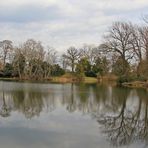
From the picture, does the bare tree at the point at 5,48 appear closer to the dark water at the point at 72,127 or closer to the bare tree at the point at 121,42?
the bare tree at the point at 121,42

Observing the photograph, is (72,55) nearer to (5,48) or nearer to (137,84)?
(5,48)

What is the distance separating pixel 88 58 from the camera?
228 feet

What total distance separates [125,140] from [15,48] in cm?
5409

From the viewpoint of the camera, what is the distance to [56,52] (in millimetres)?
69062

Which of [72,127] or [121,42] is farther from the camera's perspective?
[121,42]

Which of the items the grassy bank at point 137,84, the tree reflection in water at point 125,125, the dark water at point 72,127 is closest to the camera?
the dark water at point 72,127

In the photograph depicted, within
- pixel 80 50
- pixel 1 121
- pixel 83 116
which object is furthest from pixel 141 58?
pixel 1 121

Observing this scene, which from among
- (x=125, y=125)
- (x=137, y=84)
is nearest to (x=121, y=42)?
(x=137, y=84)

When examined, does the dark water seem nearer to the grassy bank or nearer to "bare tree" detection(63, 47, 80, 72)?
the grassy bank

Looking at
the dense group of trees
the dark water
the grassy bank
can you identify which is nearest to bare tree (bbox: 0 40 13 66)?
the dense group of trees

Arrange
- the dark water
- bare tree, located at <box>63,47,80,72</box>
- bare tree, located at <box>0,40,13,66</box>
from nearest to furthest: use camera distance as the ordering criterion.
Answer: the dark water → bare tree, located at <box>0,40,13,66</box> → bare tree, located at <box>63,47,80,72</box>

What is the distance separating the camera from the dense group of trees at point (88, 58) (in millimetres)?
48000

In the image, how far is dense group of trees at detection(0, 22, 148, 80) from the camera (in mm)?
48000

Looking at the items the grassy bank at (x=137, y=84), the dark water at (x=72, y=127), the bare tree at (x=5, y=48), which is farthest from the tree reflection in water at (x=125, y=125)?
the bare tree at (x=5, y=48)
